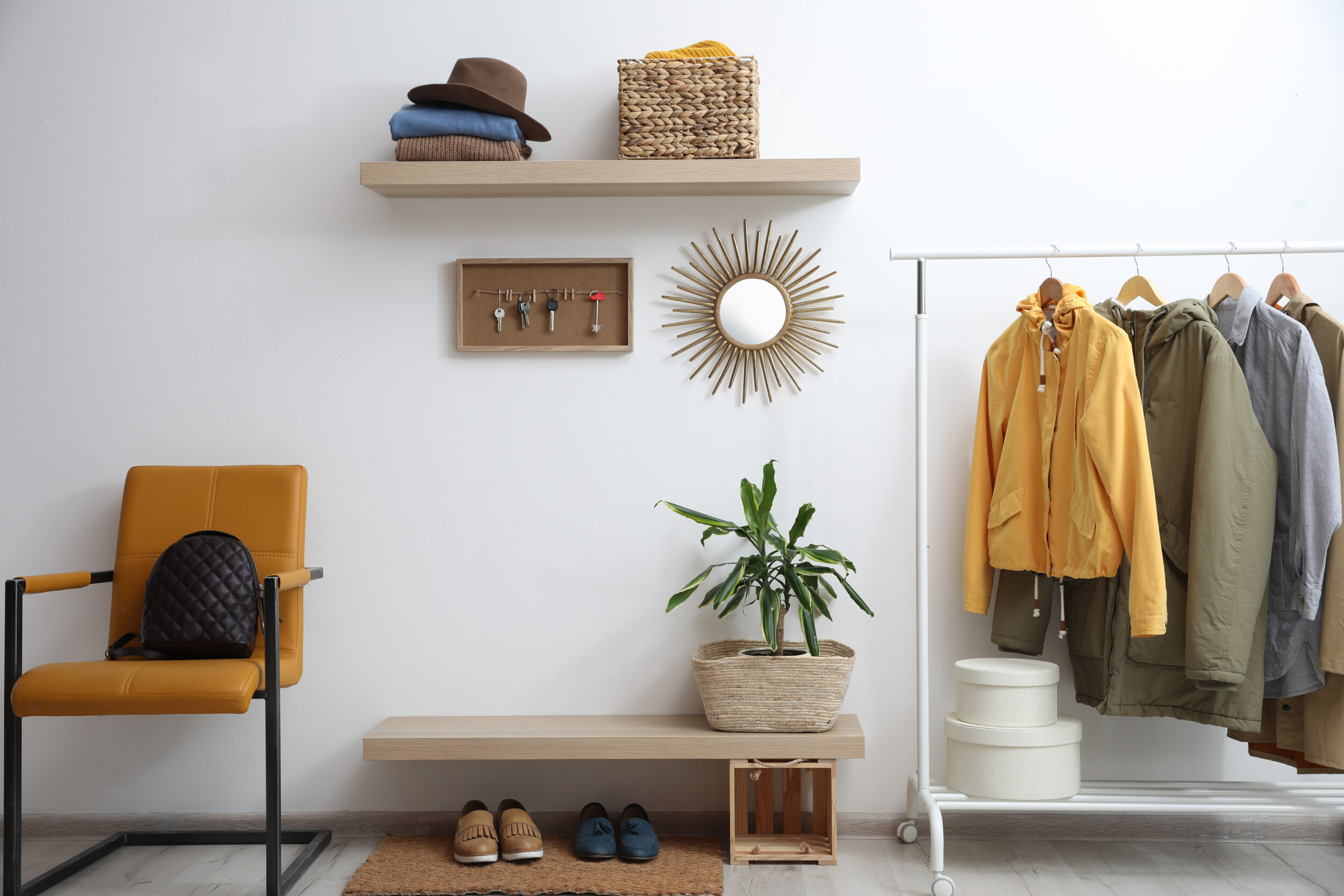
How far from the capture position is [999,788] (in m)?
2.05

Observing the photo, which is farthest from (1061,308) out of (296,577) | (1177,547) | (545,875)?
(296,577)

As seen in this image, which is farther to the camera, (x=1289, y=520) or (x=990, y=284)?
(x=990, y=284)

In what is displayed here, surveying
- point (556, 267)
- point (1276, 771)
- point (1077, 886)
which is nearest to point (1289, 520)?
point (1276, 771)

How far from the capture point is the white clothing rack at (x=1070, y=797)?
6.71 feet

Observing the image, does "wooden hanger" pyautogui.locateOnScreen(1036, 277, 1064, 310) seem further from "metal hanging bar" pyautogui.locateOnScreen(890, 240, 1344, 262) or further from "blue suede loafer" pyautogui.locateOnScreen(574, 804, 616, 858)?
"blue suede loafer" pyautogui.locateOnScreen(574, 804, 616, 858)

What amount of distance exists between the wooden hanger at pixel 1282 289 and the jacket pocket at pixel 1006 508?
754mm

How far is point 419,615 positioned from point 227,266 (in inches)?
42.2

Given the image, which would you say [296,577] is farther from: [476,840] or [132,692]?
[476,840]

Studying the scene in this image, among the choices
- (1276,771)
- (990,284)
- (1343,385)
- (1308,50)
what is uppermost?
(1308,50)

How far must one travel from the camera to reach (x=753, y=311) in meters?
2.39

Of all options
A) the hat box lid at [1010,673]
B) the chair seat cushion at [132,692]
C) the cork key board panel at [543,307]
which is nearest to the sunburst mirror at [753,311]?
the cork key board panel at [543,307]

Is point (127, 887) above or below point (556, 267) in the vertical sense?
below

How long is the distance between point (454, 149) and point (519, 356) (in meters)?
0.54

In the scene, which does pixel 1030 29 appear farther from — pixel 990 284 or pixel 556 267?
pixel 556 267
